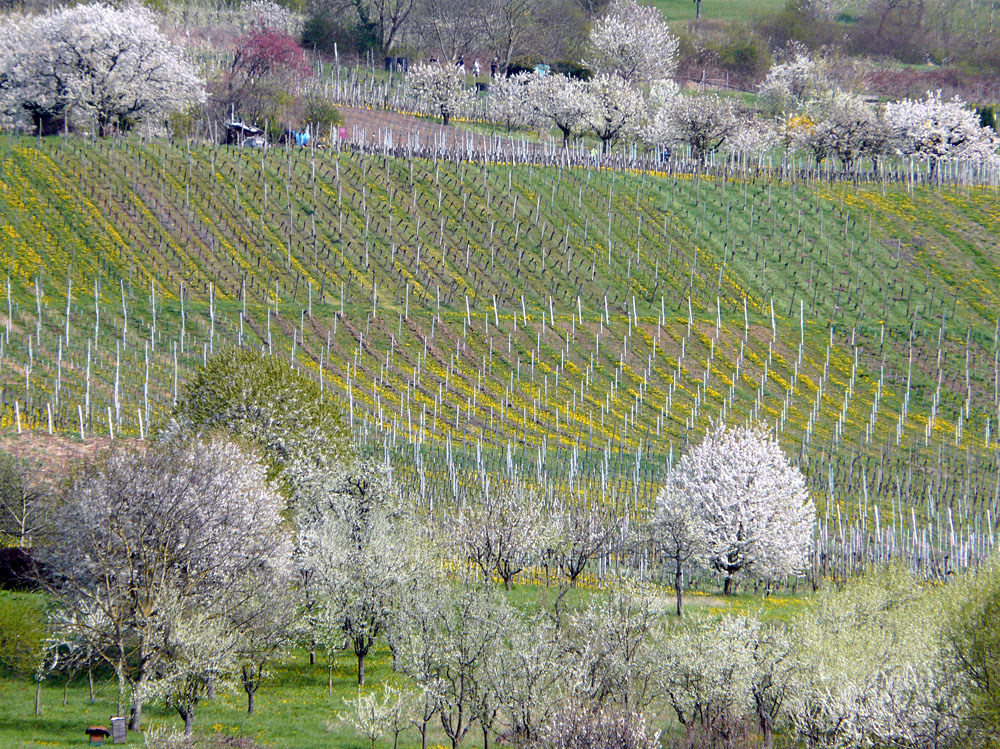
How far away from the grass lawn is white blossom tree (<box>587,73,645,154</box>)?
8061cm

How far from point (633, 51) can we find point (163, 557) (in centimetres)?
12460

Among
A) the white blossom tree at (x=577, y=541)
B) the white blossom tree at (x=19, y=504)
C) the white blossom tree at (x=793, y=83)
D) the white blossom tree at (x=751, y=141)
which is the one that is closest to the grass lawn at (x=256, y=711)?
the white blossom tree at (x=577, y=541)

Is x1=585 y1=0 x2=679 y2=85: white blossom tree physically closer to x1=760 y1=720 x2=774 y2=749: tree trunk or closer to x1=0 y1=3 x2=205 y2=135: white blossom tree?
x1=0 y1=3 x2=205 y2=135: white blossom tree

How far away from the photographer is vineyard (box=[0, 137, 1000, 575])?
60812mm

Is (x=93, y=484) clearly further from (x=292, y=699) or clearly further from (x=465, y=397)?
(x=465, y=397)

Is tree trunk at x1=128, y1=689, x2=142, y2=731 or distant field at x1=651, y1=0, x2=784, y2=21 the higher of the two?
distant field at x1=651, y1=0, x2=784, y2=21

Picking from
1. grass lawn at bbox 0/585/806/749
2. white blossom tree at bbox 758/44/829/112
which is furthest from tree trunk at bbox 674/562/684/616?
white blossom tree at bbox 758/44/829/112

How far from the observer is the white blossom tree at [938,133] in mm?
118062

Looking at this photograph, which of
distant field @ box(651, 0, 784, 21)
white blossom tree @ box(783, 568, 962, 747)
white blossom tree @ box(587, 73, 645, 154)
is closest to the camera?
white blossom tree @ box(783, 568, 962, 747)

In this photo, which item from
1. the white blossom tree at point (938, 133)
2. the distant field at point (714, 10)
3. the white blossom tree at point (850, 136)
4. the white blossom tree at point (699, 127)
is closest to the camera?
the white blossom tree at point (699, 127)

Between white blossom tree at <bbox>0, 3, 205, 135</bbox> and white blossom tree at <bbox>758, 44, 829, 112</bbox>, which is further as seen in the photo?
white blossom tree at <bbox>758, 44, 829, 112</bbox>

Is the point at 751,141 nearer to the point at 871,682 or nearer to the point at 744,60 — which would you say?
the point at 744,60

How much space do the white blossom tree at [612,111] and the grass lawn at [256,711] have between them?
80.6 meters

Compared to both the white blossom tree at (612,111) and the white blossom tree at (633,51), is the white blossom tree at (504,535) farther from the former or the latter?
the white blossom tree at (633,51)
